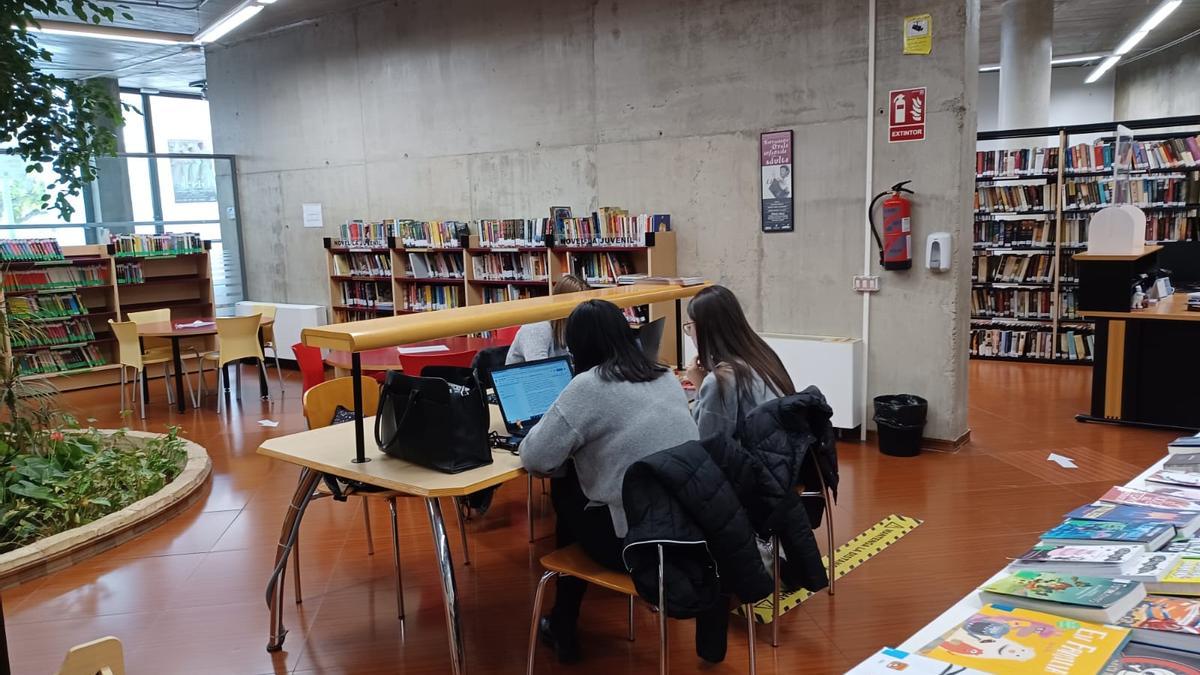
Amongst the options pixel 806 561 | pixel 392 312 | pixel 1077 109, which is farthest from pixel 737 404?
pixel 1077 109

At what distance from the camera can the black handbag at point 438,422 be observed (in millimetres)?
2758

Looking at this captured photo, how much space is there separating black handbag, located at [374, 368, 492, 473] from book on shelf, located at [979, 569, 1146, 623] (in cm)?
165

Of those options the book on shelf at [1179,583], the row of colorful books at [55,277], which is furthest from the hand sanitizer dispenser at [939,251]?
the row of colorful books at [55,277]

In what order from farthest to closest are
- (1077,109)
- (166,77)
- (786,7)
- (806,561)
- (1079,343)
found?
(1077,109), (166,77), (1079,343), (786,7), (806,561)

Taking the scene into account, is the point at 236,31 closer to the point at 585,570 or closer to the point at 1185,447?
the point at 585,570

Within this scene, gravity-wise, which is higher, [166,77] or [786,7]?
[166,77]

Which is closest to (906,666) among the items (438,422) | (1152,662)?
(1152,662)

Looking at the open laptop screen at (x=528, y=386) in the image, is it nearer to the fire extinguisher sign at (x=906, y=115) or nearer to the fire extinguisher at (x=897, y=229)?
the fire extinguisher at (x=897, y=229)

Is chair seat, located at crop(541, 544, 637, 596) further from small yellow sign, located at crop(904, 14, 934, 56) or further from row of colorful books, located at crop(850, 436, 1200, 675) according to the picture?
small yellow sign, located at crop(904, 14, 934, 56)

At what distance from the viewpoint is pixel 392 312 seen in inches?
360

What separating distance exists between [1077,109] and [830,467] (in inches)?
600

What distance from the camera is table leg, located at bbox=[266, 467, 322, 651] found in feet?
10.5

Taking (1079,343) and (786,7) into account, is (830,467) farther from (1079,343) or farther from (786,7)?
(1079,343)

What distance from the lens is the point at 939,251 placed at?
5.52m
